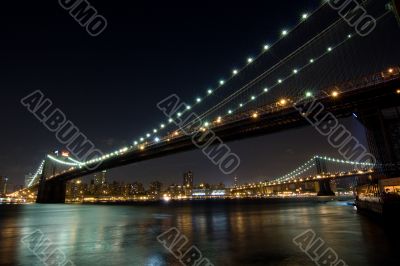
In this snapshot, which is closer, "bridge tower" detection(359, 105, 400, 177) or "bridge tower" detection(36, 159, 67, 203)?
"bridge tower" detection(359, 105, 400, 177)

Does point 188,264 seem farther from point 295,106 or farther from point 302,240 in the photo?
point 295,106

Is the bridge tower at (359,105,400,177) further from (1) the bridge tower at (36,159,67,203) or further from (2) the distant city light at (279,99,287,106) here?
(1) the bridge tower at (36,159,67,203)

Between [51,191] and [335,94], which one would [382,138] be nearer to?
[335,94]

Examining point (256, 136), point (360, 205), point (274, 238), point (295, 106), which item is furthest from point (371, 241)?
point (256, 136)

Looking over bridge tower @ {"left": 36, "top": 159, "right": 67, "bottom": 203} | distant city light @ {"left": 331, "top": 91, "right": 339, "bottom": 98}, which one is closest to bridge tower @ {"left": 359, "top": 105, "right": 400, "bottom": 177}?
distant city light @ {"left": 331, "top": 91, "right": 339, "bottom": 98}

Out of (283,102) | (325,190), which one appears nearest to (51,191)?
(283,102)

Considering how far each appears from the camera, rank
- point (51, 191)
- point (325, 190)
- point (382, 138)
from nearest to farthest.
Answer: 1. point (382, 138)
2. point (51, 191)
3. point (325, 190)

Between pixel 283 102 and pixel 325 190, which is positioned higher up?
pixel 283 102

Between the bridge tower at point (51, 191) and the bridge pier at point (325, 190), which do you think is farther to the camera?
the bridge pier at point (325, 190)

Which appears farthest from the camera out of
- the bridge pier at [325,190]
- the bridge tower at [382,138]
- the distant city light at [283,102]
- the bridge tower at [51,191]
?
the bridge pier at [325,190]

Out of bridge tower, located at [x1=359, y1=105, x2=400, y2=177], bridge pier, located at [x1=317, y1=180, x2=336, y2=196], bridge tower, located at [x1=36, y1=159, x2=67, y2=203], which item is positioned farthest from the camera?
bridge pier, located at [x1=317, y1=180, x2=336, y2=196]

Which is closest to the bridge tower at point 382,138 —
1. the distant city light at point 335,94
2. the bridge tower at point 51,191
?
the distant city light at point 335,94

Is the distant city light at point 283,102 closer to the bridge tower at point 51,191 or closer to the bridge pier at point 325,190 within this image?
the bridge tower at point 51,191
